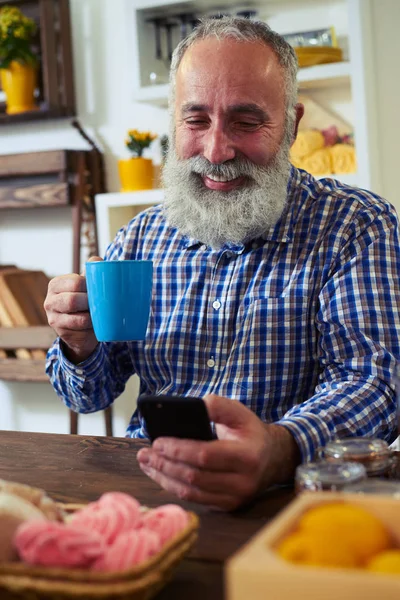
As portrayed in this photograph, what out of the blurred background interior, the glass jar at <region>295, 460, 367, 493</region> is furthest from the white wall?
the glass jar at <region>295, 460, 367, 493</region>

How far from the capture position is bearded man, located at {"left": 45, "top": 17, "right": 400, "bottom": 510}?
4.81 ft

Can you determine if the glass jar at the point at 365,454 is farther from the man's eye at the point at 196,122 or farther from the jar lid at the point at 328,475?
the man's eye at the point at 196,122

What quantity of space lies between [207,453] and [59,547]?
0.32 meters

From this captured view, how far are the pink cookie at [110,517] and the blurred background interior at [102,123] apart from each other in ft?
6.71

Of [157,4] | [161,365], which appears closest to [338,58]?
A: [157,4]

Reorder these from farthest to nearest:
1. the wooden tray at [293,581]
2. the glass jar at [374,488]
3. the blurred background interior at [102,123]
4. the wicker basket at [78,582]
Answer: the blurred background interior at [102,123] < the glass jar at [374,488] < the wicker basket at [78,582] < the wooden tray at [293,581]

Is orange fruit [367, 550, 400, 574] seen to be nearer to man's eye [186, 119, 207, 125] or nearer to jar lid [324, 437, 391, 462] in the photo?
jar lid [324, 437, 391, 462]

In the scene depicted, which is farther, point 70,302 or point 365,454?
point 70,302

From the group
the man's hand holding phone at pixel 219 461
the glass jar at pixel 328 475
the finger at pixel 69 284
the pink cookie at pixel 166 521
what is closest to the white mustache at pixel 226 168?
the finger at pixel 69 284

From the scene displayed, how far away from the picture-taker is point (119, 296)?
3.95ft

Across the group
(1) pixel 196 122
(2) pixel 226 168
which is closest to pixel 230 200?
(2) pixel 226 168

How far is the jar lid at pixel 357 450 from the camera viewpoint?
944mm

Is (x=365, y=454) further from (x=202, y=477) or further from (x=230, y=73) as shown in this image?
(x=230, y=73)

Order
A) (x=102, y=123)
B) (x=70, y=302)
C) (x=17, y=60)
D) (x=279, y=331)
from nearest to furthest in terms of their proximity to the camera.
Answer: (x=70, y=302) → (x=279, y=331) → (x=17, y=60) → (x=102, y=123)
